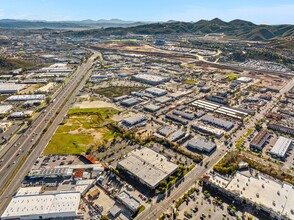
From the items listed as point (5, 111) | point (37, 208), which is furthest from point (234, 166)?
point (5, 111)

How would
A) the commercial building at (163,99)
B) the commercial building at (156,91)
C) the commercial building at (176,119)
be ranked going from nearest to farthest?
the commercial building at (176,119)
the commercial building at (163,99)
the commercial building at (156,91)

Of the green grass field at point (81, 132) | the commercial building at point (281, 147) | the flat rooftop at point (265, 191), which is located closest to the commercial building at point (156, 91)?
the green grass field at point (81, 132)

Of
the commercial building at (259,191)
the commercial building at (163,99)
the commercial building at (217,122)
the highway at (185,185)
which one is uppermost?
the commercial building at (259,191)

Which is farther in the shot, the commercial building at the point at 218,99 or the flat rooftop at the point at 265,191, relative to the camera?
the commercial building at the point at 218,99

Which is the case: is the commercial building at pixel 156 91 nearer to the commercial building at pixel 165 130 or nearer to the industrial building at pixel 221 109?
the industrial building at pixel 221 109

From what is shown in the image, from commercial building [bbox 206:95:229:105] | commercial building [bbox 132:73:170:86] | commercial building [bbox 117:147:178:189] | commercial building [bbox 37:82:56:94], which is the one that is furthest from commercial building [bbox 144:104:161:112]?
commercial building [bbox 37:82:56:94]

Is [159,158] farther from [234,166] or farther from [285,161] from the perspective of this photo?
[285,161]

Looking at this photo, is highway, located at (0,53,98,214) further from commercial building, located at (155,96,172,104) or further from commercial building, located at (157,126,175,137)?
commercial building, located at (155,96,172,104)

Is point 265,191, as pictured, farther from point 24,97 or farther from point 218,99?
point 24,97
